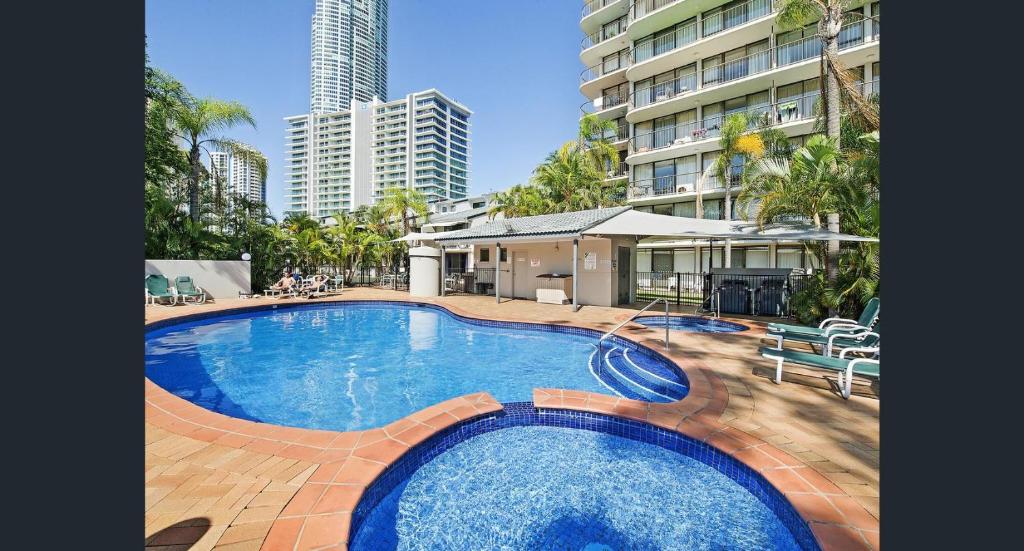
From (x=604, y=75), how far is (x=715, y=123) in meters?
9.47

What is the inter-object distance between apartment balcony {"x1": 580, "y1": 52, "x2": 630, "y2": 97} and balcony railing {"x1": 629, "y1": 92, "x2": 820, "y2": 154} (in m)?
5.24

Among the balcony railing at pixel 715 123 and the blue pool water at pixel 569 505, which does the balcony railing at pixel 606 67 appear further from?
the blue pool water at pixel 569 505

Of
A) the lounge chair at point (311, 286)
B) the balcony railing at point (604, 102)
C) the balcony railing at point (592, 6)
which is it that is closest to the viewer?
the lounge chair at point (311, 286)

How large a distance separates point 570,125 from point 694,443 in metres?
33.1

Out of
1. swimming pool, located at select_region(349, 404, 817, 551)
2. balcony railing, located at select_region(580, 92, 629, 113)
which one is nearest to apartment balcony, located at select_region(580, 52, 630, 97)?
balcony railing, located at select_region(580, 92, 629, 113)

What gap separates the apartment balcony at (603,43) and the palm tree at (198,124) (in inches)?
919

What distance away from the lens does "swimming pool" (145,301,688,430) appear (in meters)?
5.85

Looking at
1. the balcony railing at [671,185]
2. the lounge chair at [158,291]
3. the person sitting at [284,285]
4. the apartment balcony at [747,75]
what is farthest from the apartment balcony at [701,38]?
the lounge chair at [158,291]

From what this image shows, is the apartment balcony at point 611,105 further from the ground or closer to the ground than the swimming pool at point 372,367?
further from the ground

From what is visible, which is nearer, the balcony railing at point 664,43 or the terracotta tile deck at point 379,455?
the terracotta tile deck at point 379,455

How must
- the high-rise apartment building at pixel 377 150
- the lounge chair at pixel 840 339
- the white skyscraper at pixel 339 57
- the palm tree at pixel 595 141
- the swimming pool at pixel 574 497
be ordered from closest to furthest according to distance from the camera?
the swimming pool at pixel 574 497
the lounge chair at pixel 840 339
the palm tree at pixel 595 141
the high-rise apartment building at pixel 377 150
the white skyscraper at pixel 339 57

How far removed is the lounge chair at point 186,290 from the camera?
14414mm
